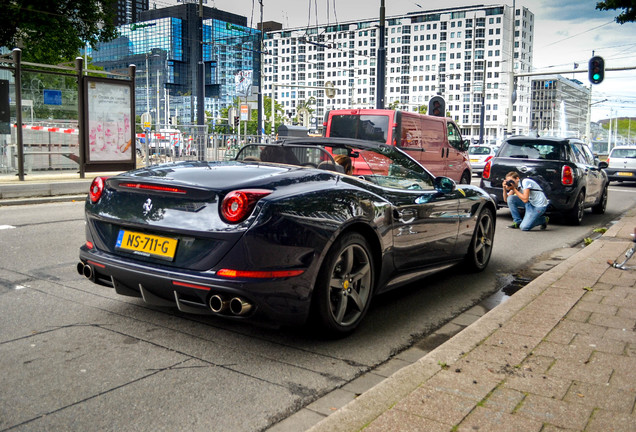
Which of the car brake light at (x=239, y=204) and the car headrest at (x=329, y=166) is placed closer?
the car brake light at (x=239, y=204)

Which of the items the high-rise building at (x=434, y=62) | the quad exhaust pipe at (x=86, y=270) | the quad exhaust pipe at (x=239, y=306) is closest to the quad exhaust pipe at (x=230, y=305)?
the quad exhaust pipe at (x=239, y=306)

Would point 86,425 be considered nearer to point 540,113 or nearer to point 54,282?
point 54,282

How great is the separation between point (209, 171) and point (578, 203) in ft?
30.3

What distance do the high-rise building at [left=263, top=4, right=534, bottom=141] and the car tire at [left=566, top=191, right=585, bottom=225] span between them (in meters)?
122

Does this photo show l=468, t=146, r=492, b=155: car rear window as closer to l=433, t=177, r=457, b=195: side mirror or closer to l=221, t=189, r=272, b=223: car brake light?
l=433, t=177, r=457, b=195: side mirror

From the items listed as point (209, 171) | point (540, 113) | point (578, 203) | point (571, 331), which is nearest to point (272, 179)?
point (209, 171)

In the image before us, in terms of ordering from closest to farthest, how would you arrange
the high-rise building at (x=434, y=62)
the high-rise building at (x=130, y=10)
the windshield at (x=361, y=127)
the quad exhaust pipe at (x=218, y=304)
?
1. the quad exhaust pipe at (x=218, y=304)
2. the windshield at (x=361, y=127)
3. the high-rise building at (x=130, y=10)
4. the high-rise building at (x=434, y=62)

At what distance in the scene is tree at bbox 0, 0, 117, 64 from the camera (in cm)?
2531

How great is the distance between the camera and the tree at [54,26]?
25.3 meters

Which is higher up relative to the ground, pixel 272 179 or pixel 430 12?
pixel 430 12

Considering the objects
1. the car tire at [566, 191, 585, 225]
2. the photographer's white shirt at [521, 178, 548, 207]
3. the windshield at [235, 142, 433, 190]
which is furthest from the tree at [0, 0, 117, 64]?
the windshield at [235, 142, 433, 190]

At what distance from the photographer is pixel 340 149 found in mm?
5855

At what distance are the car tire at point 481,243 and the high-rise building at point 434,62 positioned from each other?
127515 mm

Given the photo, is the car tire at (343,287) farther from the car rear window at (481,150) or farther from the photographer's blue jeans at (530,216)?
the car rear window at (481,150)
